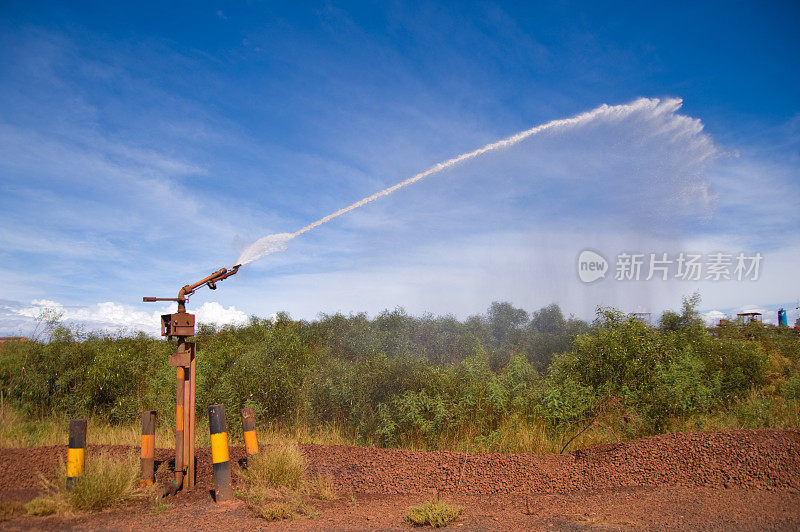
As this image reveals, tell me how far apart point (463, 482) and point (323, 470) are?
201 cm

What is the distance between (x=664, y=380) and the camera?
9.05 meters

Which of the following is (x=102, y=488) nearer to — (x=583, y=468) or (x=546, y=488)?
(x=546, y=488)

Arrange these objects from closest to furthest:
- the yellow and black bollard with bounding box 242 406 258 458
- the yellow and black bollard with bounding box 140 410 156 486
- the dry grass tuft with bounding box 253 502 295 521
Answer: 1. the dry grass tuft with bounding box 253 502 295 521
2. the yellow and black bollard with bounding box 140 410 156 486
3. the yellow and black bollard with bounding box 242 406 258 458

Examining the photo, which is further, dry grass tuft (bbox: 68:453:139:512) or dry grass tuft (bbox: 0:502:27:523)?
dry grass tuft (bbox: 68:453:139:512)

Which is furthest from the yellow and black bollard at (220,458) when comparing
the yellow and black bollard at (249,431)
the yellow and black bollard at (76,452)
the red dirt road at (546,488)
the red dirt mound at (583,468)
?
the yellow and black bollard at (76,452)

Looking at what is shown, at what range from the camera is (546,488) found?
639 centimetres

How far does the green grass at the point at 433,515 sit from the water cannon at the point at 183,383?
313 cm

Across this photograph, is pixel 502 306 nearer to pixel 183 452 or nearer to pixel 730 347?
pixel 730 347

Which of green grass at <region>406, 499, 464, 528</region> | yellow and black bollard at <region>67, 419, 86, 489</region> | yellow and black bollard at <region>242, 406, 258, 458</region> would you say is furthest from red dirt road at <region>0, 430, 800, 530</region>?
yellow and black bollard at <region>242, 406, 258, 458</region>

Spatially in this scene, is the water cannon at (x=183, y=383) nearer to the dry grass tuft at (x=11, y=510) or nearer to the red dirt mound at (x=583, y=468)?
the red dirt mound at (x=583, y=468)

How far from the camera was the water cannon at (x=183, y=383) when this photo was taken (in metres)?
6.20

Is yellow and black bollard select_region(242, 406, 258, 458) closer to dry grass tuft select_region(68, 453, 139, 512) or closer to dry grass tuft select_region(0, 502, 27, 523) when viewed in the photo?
dry grass tuft select_region(68, 453, 139, 512)

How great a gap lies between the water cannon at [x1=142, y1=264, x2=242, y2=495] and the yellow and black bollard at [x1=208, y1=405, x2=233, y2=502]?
1.57 ft

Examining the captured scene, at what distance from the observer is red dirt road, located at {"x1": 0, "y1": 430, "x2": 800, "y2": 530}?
16.7ft
